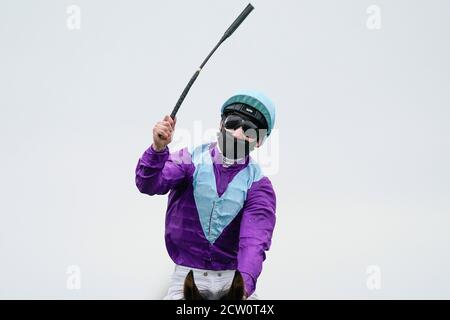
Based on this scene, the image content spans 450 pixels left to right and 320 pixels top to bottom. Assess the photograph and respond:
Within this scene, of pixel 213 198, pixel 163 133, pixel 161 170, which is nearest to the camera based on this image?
pixel 163 133

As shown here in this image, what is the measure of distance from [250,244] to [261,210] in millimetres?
158

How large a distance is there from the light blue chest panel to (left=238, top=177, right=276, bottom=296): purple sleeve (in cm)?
4

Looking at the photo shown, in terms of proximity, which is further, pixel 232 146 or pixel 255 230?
pixel 232 146

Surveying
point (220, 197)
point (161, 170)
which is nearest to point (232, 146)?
point (220, 197)

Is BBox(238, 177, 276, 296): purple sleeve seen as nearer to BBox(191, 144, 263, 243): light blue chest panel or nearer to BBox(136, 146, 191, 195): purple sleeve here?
BBox(191, 144, 263, 243): light blue chest panel

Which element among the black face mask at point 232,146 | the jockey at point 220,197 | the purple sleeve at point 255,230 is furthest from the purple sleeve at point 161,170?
the purple sleeve at point 255,230

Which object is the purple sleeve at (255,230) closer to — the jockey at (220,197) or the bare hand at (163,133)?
the jockey at (220,197)

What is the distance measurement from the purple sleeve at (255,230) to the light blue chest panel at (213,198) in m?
0.04

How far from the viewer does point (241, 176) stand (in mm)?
2361

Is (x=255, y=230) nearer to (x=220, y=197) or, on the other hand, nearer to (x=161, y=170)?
(x=220, y=197)

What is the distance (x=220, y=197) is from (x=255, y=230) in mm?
181

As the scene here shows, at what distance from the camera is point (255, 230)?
224 cm
